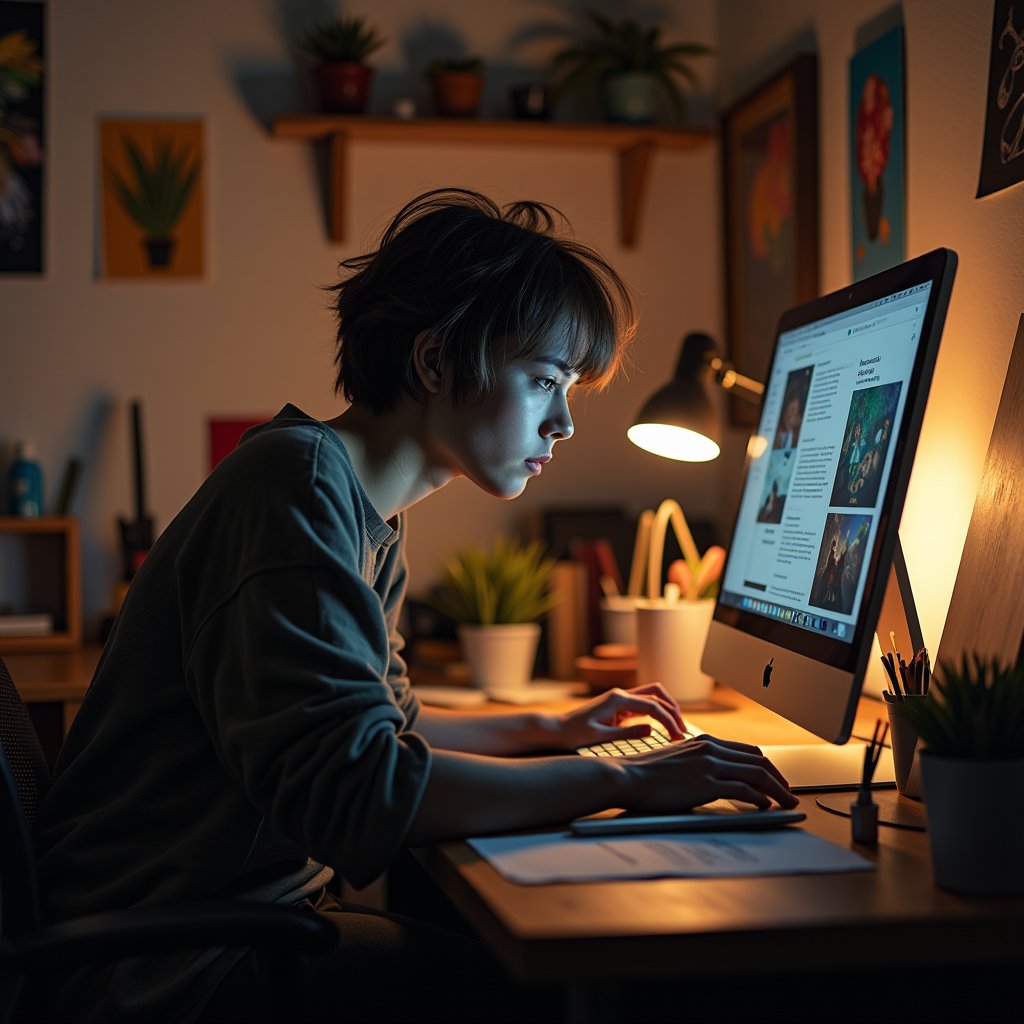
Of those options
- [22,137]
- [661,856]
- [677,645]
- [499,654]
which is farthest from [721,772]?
[22,137]

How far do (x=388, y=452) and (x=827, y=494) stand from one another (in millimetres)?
458

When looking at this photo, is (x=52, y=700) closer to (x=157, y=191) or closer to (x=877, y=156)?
(x=157, y=191)

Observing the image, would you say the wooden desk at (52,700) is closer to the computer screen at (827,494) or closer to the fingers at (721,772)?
the computer screen at (827,494)

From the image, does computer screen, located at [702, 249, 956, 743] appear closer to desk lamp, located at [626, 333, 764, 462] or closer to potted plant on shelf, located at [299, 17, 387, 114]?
desk lamp, located at [626, 333, 764, 462]

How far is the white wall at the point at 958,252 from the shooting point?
150 centimetres

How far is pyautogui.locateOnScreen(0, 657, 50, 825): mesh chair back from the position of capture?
4.16 ft

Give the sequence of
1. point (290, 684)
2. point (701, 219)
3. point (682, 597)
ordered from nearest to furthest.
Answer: point (290, 684), point (682, 597), point (701, 219)

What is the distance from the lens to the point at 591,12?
8.17 ft

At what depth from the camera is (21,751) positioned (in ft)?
4.19

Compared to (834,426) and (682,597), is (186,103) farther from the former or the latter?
(834,426)

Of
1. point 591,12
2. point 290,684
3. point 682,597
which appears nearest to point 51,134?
point 591,12

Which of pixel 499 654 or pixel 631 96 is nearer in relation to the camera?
pixel 499 654

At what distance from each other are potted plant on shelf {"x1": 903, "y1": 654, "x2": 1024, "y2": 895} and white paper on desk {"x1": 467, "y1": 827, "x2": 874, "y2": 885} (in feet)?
0.25

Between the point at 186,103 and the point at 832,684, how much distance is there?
1818 millimetres
